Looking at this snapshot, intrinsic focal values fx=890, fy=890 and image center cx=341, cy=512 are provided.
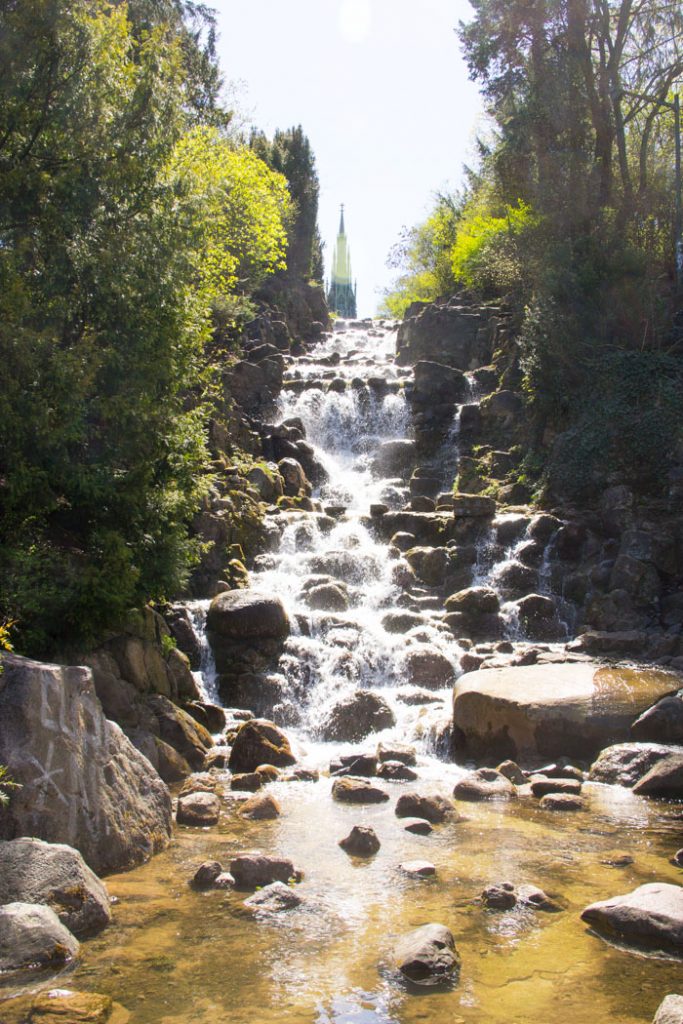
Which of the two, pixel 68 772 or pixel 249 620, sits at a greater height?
pixel 68 772

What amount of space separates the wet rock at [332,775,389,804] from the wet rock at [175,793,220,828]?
162 cm

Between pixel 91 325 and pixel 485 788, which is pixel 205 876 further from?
pixel 91 325

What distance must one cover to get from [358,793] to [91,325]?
27.4ft

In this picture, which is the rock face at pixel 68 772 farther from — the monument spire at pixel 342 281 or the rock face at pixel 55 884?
the monument spire at pixel 342 281

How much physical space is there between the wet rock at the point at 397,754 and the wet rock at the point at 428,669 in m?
3.38

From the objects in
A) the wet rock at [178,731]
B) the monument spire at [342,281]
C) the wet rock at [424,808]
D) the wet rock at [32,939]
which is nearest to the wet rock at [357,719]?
the wet rock at [178,731]

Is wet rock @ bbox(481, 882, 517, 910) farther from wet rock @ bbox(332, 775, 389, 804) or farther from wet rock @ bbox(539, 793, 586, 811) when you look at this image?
wet rock @ bbox(332, 775, 389, 804)

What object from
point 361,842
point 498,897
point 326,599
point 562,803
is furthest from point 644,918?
point 326,599

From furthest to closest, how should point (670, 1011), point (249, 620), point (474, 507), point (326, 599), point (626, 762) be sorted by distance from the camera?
1. point (474, 507)
2. point (326, 599)
3. point (249, 620)
4. point (626, 762)
5. point (670, 1011)

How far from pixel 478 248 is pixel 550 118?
9.93 meters

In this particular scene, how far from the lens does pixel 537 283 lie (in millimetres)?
28156

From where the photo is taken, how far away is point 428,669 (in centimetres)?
1653

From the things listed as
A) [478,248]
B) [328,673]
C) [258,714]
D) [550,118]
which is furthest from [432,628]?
[478,248]

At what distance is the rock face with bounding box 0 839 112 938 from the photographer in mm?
6777
